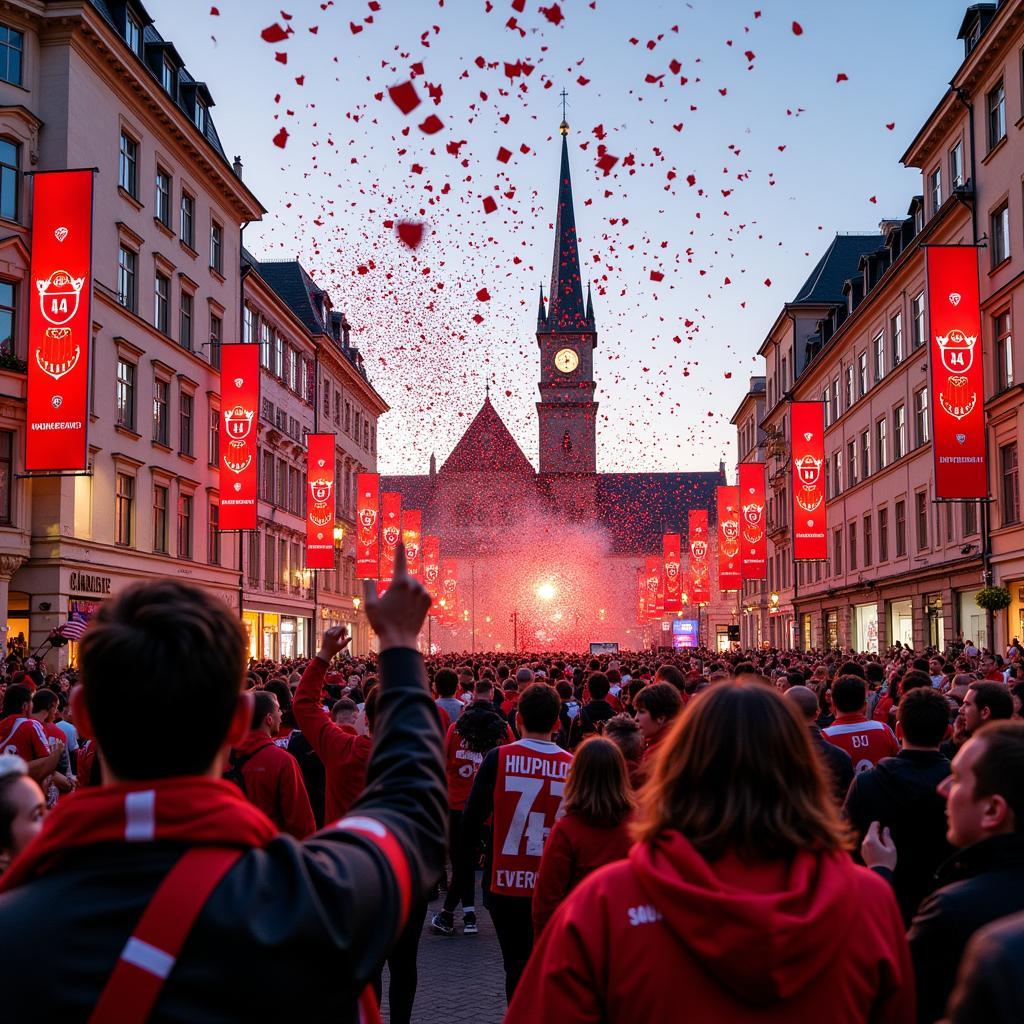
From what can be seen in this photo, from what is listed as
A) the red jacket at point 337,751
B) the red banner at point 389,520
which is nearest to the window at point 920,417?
the red banner at point 389,520

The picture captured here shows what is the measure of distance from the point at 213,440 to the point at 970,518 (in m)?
24.7

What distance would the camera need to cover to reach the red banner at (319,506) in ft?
Result: 131

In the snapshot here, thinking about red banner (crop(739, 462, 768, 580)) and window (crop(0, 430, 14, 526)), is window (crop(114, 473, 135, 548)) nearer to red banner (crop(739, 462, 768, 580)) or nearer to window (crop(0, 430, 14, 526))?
window (crop(0, 430, 14, 526))

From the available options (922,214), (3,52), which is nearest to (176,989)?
(3,52)

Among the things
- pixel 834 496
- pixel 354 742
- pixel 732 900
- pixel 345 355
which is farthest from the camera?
pixel 345 355

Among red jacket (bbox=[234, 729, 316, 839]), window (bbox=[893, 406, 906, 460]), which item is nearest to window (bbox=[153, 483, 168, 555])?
window (bbox=[893, 406, 906, 460])

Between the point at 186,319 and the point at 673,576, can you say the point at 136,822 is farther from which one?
the point at 673,576

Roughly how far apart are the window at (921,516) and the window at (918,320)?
5.13 metres

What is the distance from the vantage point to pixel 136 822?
73.1 inches

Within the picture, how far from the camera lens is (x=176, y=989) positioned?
179 cm

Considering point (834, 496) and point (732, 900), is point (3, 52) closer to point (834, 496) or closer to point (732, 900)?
point (732, 900)

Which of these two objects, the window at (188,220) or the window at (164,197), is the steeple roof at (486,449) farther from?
the window at (164,197)

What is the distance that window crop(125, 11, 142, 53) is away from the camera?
1261 inches

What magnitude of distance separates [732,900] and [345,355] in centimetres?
6238
